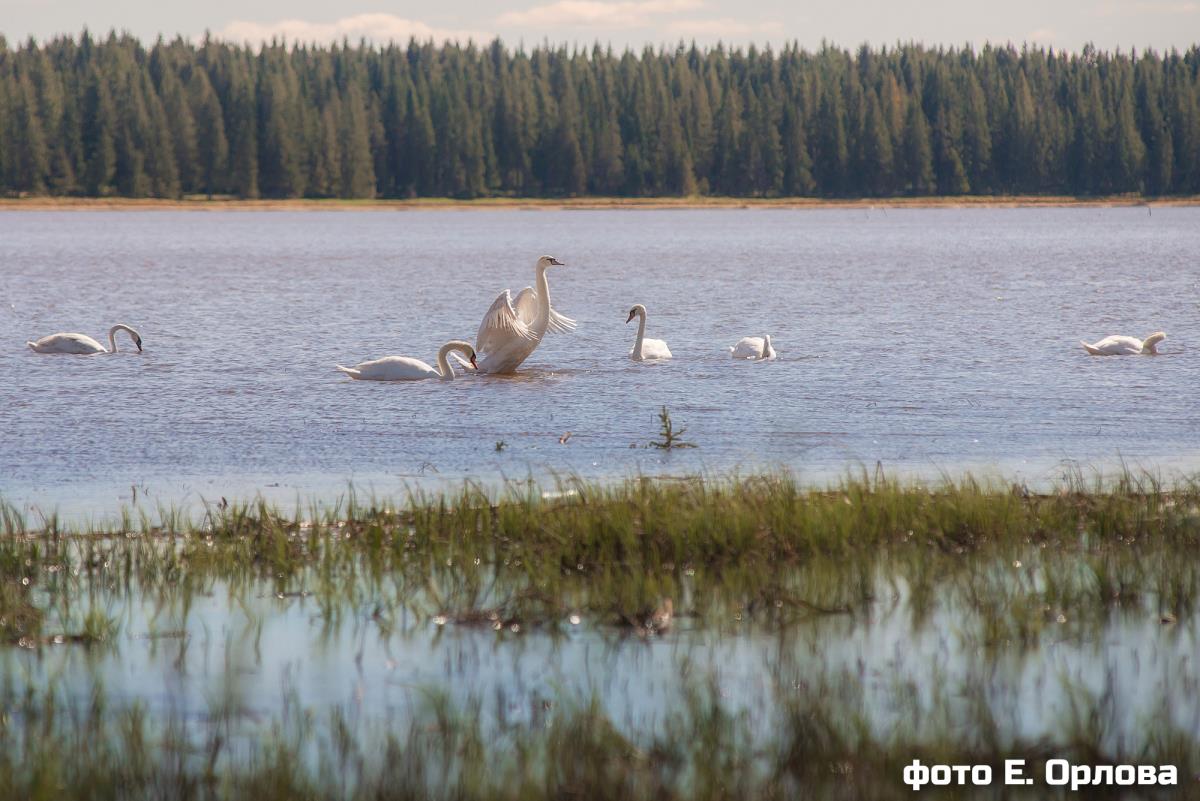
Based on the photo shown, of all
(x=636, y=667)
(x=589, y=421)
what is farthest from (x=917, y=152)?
(x=636, y=667)

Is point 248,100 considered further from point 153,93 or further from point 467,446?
point 467,446

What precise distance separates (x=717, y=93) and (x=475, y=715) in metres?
158

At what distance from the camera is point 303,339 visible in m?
26.8

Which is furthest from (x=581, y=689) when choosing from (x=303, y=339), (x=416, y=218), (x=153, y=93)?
(x=153, y=93)

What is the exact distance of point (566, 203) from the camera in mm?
143750

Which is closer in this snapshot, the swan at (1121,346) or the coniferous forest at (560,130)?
the swan at (1121,346)

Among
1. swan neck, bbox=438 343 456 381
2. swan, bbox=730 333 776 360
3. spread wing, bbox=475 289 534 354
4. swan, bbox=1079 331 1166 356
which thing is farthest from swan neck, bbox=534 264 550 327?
swan, bbox=1079 331 1166 356

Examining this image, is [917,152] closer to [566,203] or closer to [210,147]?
[566,203]

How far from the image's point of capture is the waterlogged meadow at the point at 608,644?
5.83 metres

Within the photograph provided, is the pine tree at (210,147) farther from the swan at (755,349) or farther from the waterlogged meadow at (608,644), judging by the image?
the waterlogged meadow at (608,644)

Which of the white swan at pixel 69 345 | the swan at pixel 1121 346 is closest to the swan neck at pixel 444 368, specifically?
the white swan at pixel 69 345

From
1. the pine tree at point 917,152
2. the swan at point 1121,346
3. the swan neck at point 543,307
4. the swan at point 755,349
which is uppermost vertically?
the pine tree at point 917,152

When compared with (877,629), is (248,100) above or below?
above

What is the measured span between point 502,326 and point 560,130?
126 metres
